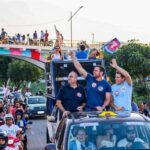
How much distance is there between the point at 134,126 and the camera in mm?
8211

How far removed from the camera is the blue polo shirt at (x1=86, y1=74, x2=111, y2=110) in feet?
34.4

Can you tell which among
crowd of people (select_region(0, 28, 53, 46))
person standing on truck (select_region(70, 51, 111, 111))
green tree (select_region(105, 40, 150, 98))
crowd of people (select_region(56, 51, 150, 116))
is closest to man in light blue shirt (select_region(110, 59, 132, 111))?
crowd of people (select_region(56, 51, 150, 116))

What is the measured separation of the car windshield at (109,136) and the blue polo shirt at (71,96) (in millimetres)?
2571

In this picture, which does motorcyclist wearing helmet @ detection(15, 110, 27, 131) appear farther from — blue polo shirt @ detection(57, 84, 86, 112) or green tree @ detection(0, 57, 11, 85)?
green tree @ detection(0, 57, 11, 85)

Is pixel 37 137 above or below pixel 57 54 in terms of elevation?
below

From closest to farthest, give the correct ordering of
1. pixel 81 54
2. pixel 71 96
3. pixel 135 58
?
pixel 71 96, pixel 81 54, pixel 135 58

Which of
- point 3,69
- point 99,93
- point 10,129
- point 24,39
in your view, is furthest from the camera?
point 3,69


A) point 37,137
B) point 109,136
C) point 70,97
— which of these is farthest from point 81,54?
point 37,137

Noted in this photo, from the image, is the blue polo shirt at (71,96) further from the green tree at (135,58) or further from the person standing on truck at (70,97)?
the green tree at (135,58)

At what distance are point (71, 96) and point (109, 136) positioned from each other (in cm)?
276

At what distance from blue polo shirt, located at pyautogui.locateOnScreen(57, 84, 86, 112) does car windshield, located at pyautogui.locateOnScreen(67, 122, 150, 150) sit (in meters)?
2.57

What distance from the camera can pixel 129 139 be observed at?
26.5ft

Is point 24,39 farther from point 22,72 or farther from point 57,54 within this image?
point 57,54

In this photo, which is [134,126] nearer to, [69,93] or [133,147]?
[133,147]
